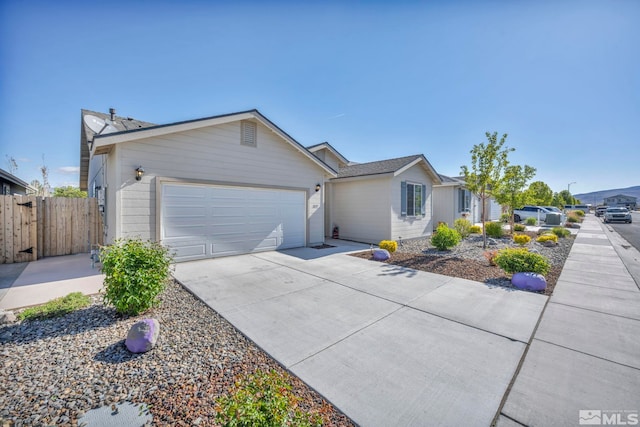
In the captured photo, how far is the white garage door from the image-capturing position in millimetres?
7308

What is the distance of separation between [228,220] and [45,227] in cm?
608

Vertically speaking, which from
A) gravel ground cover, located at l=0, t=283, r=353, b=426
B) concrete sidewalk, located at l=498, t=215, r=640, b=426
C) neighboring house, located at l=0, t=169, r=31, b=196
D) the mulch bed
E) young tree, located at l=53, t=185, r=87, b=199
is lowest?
concrete sidewalk, located at l=498, t=215, r=640, b=426

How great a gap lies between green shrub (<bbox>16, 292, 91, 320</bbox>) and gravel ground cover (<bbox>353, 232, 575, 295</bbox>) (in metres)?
7.00

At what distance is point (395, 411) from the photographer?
214 centimetres

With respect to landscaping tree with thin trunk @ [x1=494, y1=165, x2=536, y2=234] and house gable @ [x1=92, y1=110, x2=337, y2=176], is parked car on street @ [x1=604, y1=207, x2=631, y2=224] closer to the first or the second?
landscaping tree with thin trunk @ [x1=494, y1=165, x2=536, y2=234]

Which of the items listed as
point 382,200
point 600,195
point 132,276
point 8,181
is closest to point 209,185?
point 132,276

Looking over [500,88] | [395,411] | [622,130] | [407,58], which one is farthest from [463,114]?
[395,411]

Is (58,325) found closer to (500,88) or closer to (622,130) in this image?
(500,88)

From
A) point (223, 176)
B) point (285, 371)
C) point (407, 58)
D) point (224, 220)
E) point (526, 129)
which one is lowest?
point (285, 371)

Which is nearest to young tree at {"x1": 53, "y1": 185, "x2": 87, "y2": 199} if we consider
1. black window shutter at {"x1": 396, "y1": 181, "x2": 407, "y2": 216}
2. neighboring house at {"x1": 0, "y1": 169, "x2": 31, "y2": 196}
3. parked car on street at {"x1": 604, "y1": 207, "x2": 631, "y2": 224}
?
neighboring house at {"x1": 0, "y1": 169, "x2": 31, "y2": 196}

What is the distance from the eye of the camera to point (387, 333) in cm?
347

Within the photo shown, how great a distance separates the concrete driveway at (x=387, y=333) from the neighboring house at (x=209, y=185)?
1.64m

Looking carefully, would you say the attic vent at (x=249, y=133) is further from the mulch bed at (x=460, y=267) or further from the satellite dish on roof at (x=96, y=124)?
the mulch bed at (x=460, y=267)

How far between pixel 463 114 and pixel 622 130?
33.3 feet
